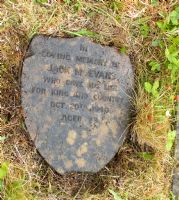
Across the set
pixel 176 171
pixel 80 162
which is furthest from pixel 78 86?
pixel 176 171

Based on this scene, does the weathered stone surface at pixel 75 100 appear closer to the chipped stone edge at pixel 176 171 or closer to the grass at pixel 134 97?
the grass at pixel 134 97

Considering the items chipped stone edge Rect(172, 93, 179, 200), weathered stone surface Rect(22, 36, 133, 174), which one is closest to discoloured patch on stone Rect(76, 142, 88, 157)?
weathered stone surface Rect(22, 36, 133, 174)

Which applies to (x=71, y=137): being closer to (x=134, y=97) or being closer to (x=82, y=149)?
(x=82, y=149)

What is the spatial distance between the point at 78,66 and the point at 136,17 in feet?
1.53

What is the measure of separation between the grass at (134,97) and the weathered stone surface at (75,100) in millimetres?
57

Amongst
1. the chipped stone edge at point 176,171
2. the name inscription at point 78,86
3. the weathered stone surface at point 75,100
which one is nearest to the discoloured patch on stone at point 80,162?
the weathered stone surface at point 75,100

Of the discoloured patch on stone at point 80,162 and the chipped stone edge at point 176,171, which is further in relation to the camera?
the chipped stone edge at point 176,171

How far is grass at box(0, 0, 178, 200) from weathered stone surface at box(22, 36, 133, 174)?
57mm

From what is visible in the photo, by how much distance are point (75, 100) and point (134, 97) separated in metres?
Answer: 0.33

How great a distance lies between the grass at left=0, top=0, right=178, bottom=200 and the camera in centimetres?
244

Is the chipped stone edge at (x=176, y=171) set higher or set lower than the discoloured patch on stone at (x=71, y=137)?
lower

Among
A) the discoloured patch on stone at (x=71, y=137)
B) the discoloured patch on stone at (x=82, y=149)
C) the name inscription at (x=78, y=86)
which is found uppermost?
the name inscription at (x=78, y=86)

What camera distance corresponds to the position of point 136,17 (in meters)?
2.69

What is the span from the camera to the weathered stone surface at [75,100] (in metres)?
2.44
